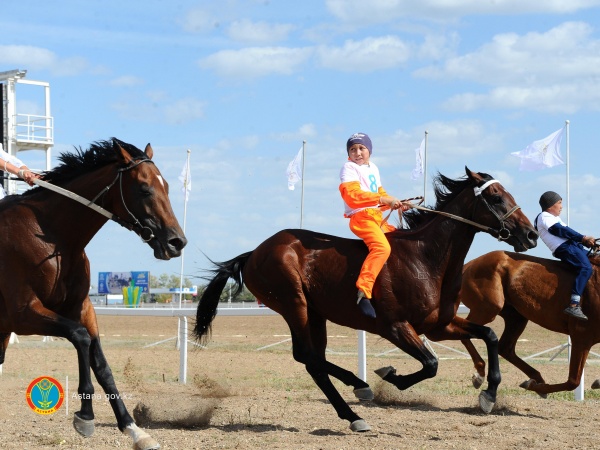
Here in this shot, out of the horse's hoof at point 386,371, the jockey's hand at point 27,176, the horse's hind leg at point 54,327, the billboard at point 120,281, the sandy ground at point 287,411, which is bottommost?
the billboard at point 120,281

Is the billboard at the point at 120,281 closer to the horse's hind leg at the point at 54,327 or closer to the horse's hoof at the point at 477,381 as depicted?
the horse's hoof at the point at 477,381

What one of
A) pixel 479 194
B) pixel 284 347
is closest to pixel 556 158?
pixel 284 347

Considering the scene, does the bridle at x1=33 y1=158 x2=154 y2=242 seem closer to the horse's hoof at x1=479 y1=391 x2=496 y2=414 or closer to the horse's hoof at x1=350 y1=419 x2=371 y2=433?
the horse's hoof at x1=350 y1=419 x2=371 y2=433

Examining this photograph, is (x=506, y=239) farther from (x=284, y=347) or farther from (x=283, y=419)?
(x=284, y=347)

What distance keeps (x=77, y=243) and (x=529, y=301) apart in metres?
5.95

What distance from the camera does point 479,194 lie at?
342 inches

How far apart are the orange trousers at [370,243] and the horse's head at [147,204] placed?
2.16 metres

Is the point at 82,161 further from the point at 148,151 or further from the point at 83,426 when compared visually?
the point at 83,426

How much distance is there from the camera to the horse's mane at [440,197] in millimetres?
8930

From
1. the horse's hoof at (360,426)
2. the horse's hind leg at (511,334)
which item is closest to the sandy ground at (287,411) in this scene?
the horse's hoof at (360,426)

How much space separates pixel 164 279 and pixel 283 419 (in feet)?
297

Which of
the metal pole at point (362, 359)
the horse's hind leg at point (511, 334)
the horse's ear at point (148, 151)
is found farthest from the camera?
the metal pole at point (362, 359)

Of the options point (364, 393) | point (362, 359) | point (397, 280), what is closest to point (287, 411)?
point (364, 393)

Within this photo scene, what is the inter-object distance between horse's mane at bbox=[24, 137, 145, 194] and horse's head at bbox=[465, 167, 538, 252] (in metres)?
3.42
